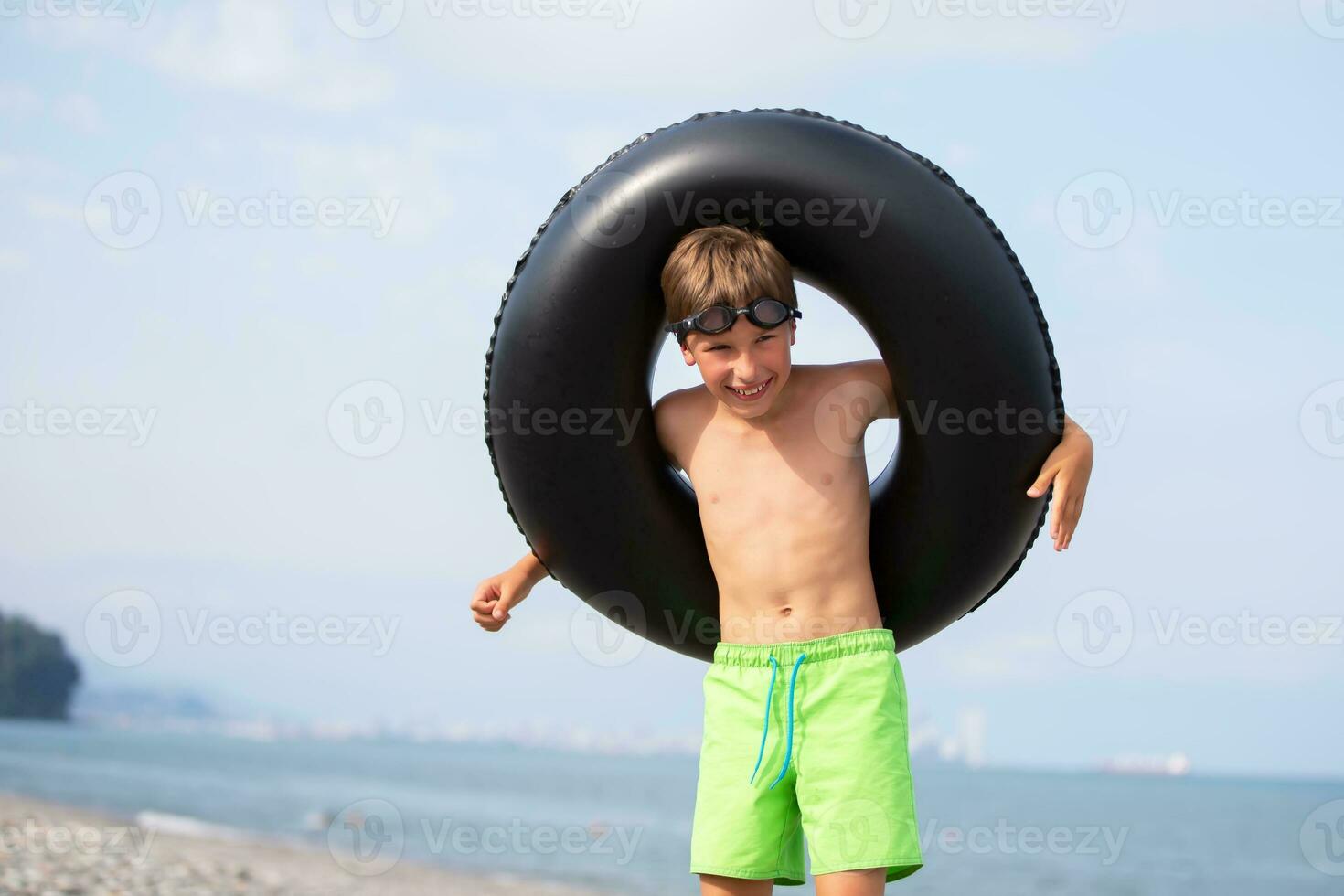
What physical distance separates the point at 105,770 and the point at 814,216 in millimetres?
23786

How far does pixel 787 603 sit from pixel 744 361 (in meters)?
0.51

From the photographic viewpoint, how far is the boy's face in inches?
104

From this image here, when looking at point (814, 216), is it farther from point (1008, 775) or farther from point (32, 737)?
point (1008, 775)

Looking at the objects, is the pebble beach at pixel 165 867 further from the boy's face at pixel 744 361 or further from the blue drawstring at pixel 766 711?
the boy's face at pixel 744 361

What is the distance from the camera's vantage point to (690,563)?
9.87 feet

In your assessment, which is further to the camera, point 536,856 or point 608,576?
point 536,856

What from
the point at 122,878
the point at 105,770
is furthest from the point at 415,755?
the point at 122,878

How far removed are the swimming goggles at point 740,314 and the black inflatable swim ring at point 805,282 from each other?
0.79ft

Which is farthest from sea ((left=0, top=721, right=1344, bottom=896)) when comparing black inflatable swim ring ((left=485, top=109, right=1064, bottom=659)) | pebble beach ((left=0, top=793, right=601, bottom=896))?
black inflatable swim ring ((left=485, top=109, right=1064, bottom=659))

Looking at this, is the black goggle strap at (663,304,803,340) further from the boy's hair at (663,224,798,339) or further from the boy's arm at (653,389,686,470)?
the boy's arm at (653,389,686,470)

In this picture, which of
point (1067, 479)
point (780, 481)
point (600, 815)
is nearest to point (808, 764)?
point (780, 481)

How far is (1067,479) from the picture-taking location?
264 centimetres

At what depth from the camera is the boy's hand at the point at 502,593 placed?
9.96 ft

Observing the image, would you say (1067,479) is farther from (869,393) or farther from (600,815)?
(600,815)
